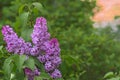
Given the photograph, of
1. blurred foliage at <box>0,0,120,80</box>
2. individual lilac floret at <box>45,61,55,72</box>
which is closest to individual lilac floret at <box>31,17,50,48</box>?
individual lilac floret at <box>45,61,55,72</box>

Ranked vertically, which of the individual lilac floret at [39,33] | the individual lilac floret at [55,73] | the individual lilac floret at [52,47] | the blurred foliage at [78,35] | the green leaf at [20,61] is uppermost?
the individual lilac floret at [39,33]

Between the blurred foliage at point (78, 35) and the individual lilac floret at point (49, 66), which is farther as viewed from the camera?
the blurred foliage at point (78, 35)

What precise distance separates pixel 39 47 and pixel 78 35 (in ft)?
8.89

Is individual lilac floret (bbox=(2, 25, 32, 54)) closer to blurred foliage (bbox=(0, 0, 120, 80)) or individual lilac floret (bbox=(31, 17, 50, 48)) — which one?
individual lilac floret (bbox=(31, 17, 50, 48))

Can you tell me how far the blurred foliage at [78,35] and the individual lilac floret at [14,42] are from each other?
1.33ft

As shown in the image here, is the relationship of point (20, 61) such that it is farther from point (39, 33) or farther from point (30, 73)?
point (39, 33)

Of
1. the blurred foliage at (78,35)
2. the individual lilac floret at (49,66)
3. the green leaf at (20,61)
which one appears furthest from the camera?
the blurred foliage at (78,35)

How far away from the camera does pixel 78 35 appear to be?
226 inches

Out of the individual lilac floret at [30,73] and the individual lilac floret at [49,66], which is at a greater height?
the individual lilac floret at [49,66]

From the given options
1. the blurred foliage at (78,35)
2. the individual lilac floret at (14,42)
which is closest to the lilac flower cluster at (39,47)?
the individual lilac floret at (14,42)

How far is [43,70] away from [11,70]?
216 millimetres

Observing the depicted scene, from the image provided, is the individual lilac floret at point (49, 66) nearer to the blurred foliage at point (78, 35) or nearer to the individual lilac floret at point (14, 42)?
the individual lilac floret at point (14, 42)

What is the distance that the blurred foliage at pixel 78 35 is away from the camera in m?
4.35

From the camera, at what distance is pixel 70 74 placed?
172 inches
